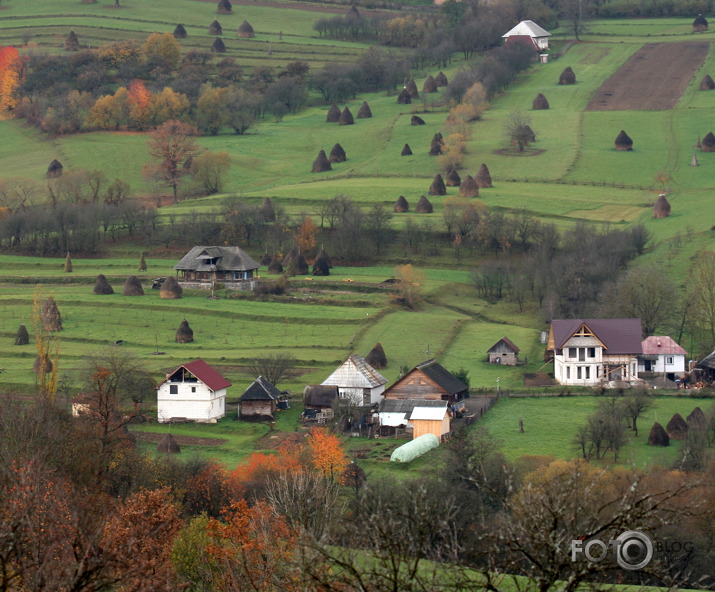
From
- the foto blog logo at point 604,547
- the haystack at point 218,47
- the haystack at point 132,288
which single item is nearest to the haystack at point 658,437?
the foto blog logo at point 604,547

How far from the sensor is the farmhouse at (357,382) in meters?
64.2

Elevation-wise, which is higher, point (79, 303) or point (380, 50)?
point (380, 50)

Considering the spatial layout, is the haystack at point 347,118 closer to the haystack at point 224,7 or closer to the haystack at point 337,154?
the haystack at point 337,154

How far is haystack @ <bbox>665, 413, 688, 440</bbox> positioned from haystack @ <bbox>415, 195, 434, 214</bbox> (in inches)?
1941

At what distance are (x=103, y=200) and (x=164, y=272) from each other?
24.5m

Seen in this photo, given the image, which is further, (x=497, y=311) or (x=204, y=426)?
(x=497, y=311)

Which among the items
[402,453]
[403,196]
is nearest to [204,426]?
[402,453]

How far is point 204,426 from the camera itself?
62219 millimetres

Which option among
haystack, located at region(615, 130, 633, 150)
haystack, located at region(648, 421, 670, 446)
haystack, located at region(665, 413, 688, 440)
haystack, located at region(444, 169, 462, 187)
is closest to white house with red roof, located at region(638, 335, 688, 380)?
haystack, located at region(665, 413, 688, 440)

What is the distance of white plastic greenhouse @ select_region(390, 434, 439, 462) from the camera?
2149 inches

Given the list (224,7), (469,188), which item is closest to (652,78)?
(469,188)

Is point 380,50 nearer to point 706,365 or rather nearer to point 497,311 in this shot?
point 497,311

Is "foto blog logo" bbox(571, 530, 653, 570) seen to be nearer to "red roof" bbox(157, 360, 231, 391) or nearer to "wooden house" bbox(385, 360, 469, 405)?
"wooden house" bbox(385, 360, 469, 405)

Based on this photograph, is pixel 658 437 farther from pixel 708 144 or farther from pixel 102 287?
pixel 708 144
